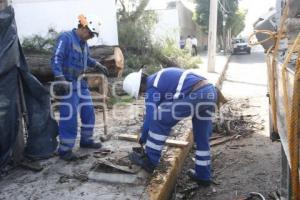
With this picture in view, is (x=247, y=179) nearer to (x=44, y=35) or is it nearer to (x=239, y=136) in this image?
(x=239, y=136)

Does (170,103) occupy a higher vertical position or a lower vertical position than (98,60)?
higher

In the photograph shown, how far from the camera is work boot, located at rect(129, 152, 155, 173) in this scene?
4.39 meters

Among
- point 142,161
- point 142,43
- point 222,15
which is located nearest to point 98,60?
point 142,43

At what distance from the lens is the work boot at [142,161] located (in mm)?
4387

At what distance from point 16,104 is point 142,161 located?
161cm

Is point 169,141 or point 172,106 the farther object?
point 169,141

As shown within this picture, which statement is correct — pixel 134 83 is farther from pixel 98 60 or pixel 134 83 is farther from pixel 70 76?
pixel 98 60

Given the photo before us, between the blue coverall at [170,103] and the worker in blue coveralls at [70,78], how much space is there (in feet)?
3.38

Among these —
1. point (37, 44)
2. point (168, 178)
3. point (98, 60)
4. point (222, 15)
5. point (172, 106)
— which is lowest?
point (168, 178)

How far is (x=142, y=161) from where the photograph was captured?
4445mm

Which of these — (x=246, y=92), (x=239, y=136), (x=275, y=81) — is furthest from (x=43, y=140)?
(x=246, y=92)

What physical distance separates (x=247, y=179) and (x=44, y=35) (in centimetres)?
1265

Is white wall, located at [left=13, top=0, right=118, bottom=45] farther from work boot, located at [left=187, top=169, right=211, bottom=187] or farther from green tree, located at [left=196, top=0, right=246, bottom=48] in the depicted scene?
green tree, located at [left=196, top=0, right=246, bottom=48]

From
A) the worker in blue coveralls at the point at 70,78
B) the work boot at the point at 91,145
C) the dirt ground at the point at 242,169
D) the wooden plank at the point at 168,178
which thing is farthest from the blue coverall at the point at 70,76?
the dirt ground at the point at 242,169
